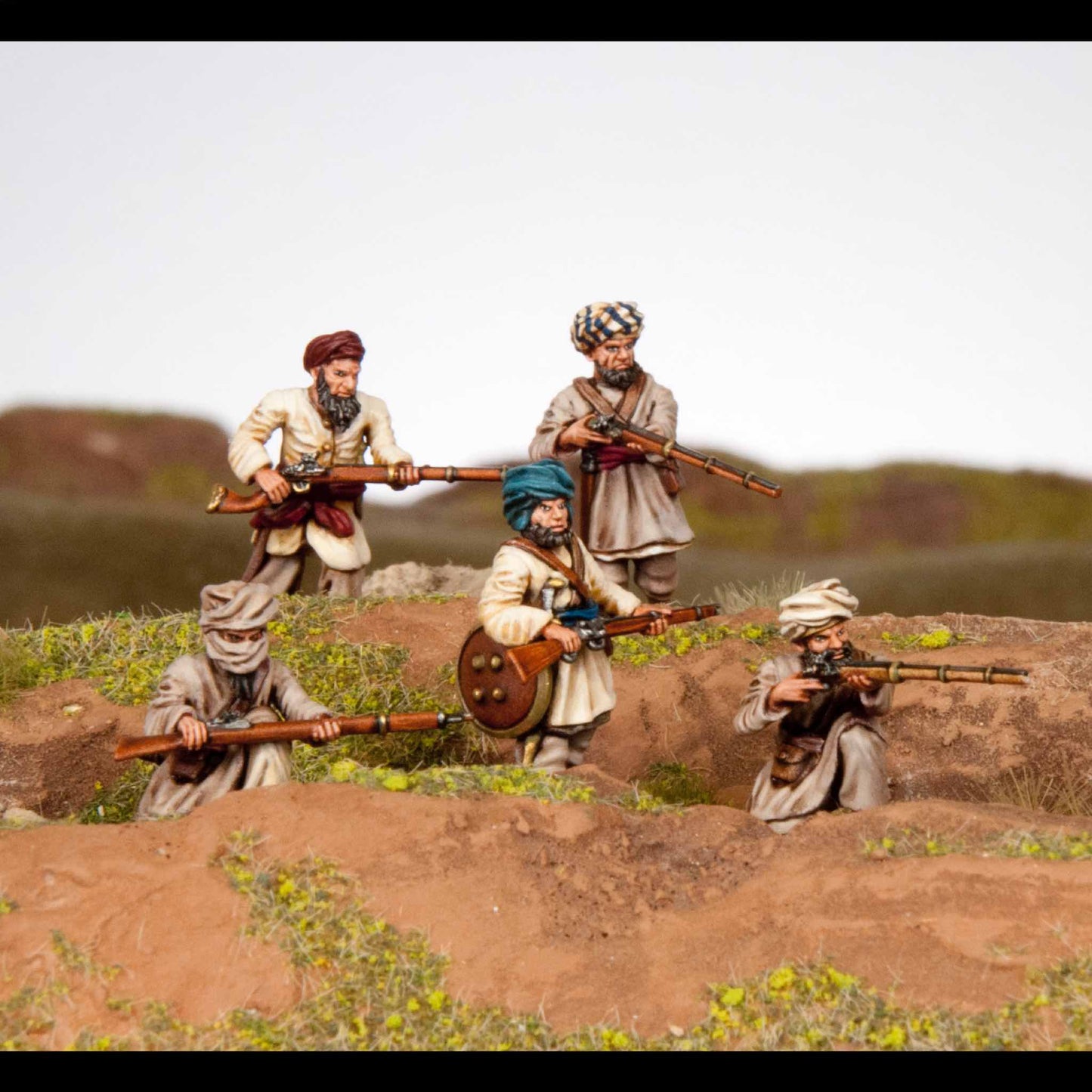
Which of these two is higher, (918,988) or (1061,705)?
(1061,705)

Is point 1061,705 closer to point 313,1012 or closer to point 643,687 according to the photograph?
point 643,687

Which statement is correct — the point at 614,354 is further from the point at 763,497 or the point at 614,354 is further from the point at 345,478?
the point at 763,497

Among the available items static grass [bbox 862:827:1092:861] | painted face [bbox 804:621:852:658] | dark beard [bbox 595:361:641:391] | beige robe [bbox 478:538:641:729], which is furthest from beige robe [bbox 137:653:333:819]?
dark beard [bbox 595:361:641:391]

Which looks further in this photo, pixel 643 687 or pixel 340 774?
pixel 643 687

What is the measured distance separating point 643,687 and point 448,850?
344cm

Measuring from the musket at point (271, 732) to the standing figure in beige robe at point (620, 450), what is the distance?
108 inches

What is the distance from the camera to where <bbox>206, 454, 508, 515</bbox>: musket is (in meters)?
10.0

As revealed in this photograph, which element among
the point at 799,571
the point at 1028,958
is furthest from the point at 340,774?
the point at 799,571

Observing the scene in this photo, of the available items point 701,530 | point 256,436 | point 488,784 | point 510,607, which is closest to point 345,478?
point 256,436

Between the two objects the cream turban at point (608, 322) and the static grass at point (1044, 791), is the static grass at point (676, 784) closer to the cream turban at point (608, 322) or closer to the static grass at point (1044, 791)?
the static grass at point (1044, 791)

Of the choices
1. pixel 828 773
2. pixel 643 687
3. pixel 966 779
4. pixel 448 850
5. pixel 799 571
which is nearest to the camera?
pixel 448 850

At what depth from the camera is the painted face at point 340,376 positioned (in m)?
10.3

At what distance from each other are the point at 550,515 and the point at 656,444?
6.55 ft

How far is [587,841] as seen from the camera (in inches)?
280
